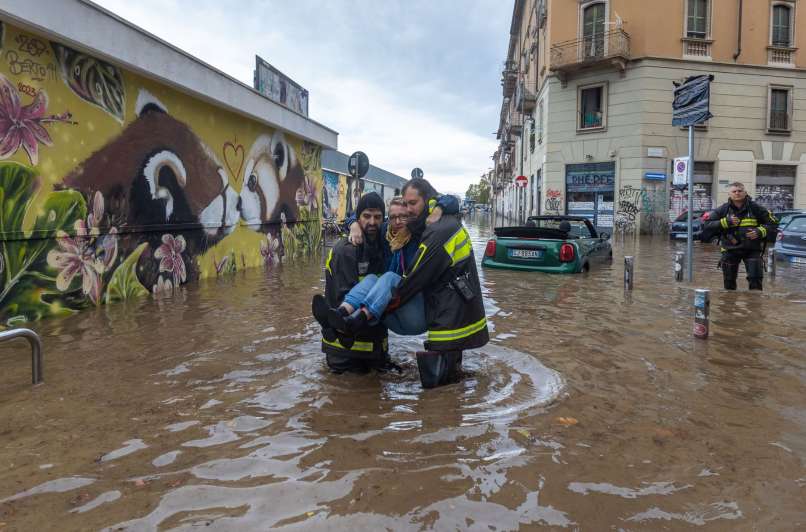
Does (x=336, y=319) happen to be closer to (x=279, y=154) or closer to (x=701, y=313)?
(x=701, y=313)

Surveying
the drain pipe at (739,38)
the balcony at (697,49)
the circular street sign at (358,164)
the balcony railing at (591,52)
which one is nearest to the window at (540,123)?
the balcony railing at (591,52)

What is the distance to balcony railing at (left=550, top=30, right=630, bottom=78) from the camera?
25.2m

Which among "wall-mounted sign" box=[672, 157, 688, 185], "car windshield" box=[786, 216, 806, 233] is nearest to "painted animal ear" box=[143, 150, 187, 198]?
"car windshield" box=[786, 216, 806, 233]

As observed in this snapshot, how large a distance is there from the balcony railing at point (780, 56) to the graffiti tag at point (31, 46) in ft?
94.9

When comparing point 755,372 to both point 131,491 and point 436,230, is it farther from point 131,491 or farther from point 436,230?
point 131,491

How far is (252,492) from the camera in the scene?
2.62 metres

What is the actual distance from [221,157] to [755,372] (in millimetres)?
9629

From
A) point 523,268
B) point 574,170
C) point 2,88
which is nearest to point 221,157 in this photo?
point 2,88

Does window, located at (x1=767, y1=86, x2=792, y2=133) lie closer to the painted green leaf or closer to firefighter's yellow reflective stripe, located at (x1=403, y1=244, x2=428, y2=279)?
the painted green leaf

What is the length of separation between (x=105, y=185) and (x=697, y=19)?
26.7 m

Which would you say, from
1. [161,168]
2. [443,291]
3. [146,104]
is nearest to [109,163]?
[161,168]

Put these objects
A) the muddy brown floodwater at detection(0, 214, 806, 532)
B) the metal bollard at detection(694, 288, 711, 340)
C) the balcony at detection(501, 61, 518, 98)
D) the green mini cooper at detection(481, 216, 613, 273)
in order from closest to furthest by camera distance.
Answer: the muddy brown floodwater at detection(0, 214, 806, 532)
the metal bollard at detection(694, 288, 711, 340)
the green mini cooper at detection(481, 216, 613, 273)
the balcony at detection(501, 61, 518, 98)

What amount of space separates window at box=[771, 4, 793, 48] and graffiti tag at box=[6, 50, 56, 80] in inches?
1155

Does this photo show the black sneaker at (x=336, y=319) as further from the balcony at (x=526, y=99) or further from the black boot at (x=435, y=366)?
the balcony at (x=526, y=99)
